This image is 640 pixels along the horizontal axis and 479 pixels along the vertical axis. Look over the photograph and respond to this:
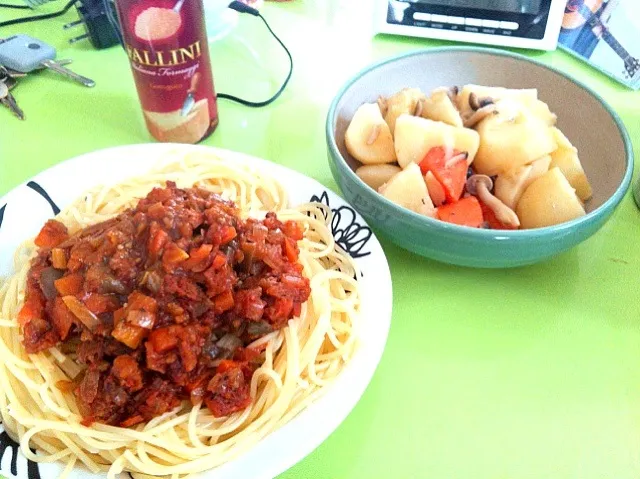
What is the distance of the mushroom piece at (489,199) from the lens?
141cm

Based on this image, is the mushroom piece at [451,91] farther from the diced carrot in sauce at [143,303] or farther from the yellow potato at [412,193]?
the diced carrot in sauce at [143,303]

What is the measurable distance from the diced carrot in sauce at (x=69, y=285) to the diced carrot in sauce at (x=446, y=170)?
0.88 m

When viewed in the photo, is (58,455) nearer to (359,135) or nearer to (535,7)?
(359,135)

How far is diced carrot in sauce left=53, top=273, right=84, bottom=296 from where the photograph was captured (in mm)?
1210

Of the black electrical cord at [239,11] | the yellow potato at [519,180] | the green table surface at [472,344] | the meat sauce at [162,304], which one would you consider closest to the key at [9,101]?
the green table surface at [472,344]

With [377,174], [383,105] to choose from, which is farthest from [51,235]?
[383,105]

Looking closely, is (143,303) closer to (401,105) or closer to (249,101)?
(401,105)

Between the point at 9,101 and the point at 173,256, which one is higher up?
the point at 173,256

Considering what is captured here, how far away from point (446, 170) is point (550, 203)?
0.27 meters

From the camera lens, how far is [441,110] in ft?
5.16

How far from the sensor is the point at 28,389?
121 centimetres

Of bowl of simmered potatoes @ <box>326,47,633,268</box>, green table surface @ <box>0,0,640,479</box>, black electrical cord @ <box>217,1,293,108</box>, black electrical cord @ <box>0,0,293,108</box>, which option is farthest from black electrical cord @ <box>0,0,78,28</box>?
bowl of simmered potatoes @ <box>326,47,633,268</box>

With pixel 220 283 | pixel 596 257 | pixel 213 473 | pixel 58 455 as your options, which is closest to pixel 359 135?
pixel 220 283

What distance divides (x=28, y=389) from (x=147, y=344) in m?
0.32
